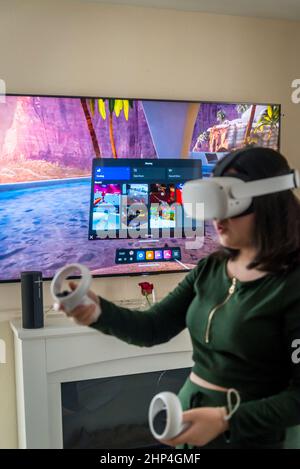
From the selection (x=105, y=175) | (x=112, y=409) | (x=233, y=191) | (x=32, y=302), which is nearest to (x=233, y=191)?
(x=233, y=191)

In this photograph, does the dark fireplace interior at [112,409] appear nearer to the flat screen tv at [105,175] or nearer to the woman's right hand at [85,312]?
the flat screen tv at [105,175]

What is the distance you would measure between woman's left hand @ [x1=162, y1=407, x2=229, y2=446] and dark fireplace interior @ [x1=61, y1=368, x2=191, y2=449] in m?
1.58

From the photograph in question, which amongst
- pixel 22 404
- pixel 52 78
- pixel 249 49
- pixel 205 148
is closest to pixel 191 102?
pixel 205 148

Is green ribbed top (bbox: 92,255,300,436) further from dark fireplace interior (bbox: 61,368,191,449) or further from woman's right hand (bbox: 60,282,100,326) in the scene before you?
dark fireplace interior (bbox: 61,368,191,449)

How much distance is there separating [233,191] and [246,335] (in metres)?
0.28

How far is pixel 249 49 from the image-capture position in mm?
2988

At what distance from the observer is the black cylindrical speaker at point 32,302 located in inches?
95.3

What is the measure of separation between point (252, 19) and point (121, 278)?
5.07 ft

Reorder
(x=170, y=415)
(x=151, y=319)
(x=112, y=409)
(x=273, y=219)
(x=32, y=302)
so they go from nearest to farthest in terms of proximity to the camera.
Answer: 1. (x=170, y=415)
2. (x=273, y=219)
3. (x=151, y=319)
4. (x=32, y=302)
5. (x=112, y=409)

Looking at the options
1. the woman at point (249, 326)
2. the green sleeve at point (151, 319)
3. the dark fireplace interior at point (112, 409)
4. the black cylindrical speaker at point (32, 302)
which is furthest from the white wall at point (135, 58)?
the woman at point (249, 326)

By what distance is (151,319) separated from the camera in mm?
1286

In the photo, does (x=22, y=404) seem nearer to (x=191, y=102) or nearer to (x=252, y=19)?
(x=191, y=102)

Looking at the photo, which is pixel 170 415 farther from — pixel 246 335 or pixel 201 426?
pixel 246 335

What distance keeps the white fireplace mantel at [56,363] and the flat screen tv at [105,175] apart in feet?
1.08
